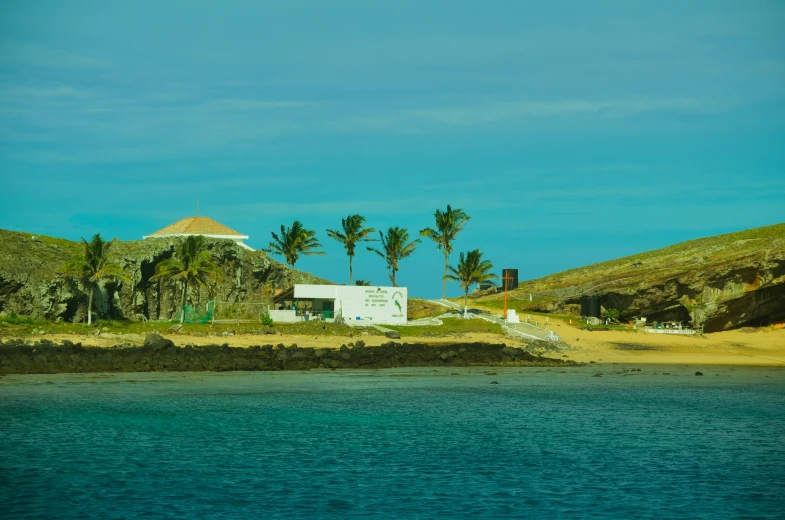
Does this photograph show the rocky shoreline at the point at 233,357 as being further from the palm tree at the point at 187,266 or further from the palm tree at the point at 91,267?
the palm tree at the point at 187,266

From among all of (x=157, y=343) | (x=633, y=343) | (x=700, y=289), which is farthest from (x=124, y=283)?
(x=700, y=289)

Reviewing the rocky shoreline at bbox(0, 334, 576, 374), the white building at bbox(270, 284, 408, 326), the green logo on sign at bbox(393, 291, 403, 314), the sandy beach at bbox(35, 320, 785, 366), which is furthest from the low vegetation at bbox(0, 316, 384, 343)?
the green logo on sign at bbox(393, 291, 403, 314)

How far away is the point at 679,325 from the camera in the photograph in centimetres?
7325

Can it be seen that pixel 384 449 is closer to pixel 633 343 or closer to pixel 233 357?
pixel 233 357

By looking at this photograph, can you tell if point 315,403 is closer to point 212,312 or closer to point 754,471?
point 754,471

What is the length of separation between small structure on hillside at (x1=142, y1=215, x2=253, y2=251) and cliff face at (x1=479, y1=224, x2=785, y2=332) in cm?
3454

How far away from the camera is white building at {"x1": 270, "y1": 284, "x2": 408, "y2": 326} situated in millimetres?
73125

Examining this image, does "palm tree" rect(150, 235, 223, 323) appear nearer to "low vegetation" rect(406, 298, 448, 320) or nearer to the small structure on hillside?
the small structure on hillside

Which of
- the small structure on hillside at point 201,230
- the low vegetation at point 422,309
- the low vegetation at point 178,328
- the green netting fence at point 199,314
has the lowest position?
the low vegetation at point 178,328

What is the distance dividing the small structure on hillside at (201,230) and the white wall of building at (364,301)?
2159 centimetres

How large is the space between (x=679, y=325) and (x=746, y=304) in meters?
6.33

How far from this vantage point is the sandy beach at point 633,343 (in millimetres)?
61781

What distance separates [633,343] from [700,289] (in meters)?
11.3

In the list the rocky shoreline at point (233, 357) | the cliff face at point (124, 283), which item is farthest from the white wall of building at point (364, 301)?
the rocky shoreline at point (233, 357)
